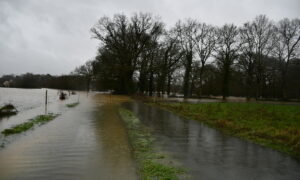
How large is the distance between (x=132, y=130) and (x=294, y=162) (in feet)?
21.0

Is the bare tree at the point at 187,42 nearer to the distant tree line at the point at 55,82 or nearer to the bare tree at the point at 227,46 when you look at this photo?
the bare tree at the point at 227,46

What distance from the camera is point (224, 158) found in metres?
7.04

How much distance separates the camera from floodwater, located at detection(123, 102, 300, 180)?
5.74 meters

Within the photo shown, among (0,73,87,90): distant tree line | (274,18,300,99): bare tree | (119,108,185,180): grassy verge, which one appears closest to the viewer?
(119,108,185,180): grassy verge

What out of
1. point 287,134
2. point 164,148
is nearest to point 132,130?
point 164,148

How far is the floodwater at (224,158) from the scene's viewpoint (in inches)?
226

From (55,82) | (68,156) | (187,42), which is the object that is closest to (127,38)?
(187,42)

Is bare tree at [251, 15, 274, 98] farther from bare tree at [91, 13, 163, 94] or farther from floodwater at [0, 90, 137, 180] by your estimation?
floodwater at [0, 90, 137, 180]

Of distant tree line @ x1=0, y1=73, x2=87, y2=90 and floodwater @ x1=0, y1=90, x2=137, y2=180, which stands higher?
distant tree line @ x1=0, y1=73, x2=87, y2=90

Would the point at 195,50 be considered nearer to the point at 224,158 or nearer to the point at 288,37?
the point at 288,37

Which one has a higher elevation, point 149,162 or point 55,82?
point 55,82

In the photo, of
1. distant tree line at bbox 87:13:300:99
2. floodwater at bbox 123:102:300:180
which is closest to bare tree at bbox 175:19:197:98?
Result: distant tree line at bbox 87:13:300:99

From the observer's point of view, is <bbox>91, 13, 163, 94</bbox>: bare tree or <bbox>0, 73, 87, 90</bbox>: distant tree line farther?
<bbox>0, 73, 87, 90</bbox>: distant tree line

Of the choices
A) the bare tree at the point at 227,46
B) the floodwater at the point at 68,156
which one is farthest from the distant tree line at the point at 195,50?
the floodwater at the point at 68,156
